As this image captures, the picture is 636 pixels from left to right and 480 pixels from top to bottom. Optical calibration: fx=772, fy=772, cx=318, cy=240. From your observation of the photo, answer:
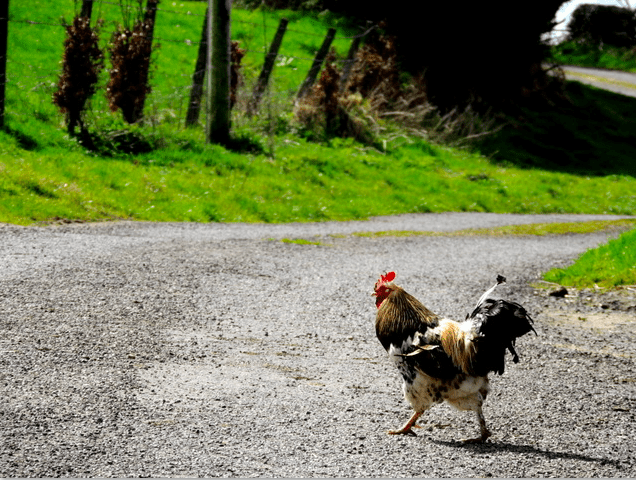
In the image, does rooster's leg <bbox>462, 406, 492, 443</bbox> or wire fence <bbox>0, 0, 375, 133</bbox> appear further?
wire fence <bbox>0, 0, 375, 133</bbox>

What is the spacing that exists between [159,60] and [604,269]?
17531mm

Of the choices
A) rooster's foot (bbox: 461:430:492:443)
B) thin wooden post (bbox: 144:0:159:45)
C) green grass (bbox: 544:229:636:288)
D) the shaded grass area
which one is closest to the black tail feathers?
rooster's foot (bbox: 461:430:492:443)

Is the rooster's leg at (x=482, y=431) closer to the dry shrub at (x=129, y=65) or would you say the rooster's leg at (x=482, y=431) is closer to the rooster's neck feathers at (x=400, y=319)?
the rooster's neck feathers at (x=400, y=319)

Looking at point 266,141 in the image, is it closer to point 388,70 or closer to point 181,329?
point 388,70

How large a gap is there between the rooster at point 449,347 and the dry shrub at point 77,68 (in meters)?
12.5

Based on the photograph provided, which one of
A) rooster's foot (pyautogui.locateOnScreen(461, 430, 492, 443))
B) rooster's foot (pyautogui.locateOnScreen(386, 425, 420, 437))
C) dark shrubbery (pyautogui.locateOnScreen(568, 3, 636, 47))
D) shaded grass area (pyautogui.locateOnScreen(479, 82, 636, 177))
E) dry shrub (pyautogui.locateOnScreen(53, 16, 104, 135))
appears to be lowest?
shaded grass area (pyautogui.locateOnScreen(479, 82, 636, 177))

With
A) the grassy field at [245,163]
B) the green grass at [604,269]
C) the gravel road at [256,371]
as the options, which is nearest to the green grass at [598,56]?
the grassy field at [245,163]

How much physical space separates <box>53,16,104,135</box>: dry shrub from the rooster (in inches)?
490

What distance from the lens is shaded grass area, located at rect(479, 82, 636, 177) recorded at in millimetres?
27453

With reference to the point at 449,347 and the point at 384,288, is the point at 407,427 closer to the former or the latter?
the point at 449,347

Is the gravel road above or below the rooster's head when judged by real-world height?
below

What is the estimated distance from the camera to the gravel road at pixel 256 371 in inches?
183

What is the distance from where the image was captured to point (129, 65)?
17359 mm

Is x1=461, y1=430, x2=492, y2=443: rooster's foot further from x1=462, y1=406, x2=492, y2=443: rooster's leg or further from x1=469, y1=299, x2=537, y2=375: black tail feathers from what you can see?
x1=469, y1=299, x2=537, y2=375: black tail feathers
